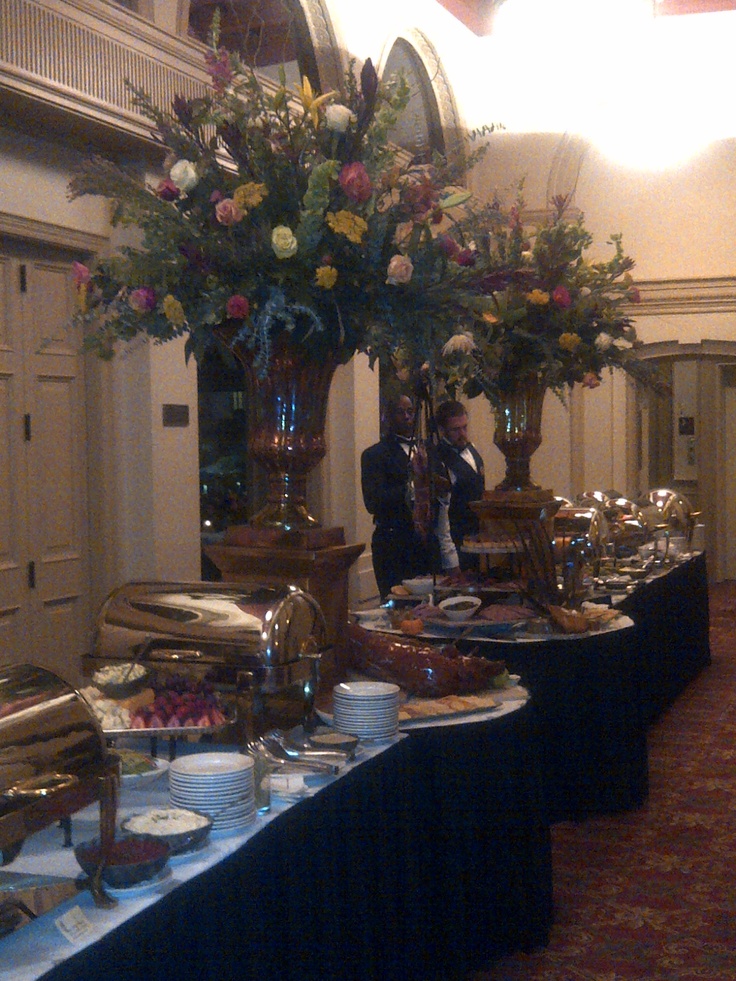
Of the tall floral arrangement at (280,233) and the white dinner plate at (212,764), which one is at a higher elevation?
the tall floral arrangement at (280,233)

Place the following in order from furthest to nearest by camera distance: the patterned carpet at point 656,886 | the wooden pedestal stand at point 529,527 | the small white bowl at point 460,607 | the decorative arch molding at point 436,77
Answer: the decorative arch molding at point 436,77 → the wooden pedestal stand at point 529,527 → the small white bowl at point 460,607 → the patterned carpet at point 656,886

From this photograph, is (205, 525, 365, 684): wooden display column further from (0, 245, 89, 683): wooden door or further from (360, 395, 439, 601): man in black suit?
(0, 245, 89, 683): wooden door

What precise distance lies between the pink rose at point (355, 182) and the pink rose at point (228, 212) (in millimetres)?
217

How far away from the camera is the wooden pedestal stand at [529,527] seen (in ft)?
11.8

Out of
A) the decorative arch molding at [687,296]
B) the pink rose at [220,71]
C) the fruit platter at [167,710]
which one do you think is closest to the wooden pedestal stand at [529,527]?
the fruit platter at [167,710]

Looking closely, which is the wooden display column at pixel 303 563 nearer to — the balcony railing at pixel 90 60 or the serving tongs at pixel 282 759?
the serving tongs at pixel 282 759

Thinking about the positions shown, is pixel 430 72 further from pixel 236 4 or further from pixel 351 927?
pixel 351 927

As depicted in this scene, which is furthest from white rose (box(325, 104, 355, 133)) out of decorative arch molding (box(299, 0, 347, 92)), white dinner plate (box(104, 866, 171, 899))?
decorative arch molding (box(299, 0, 347, 92))

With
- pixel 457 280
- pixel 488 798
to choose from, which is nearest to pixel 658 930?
pixel 488 798

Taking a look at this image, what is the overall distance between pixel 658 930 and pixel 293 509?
133 cm

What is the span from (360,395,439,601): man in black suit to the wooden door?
128 cm

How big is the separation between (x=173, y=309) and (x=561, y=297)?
210 cm

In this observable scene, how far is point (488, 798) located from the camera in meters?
2.38

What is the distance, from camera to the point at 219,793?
1.62m
